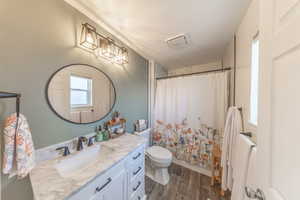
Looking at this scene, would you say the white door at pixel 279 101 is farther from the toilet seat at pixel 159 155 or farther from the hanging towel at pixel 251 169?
the toilet seat at pixel 159 155

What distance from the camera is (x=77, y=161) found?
3.52 ft

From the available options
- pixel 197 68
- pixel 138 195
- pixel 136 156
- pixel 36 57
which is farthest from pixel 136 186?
pixel 197 68

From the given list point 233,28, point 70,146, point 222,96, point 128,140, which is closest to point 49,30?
point 70,146

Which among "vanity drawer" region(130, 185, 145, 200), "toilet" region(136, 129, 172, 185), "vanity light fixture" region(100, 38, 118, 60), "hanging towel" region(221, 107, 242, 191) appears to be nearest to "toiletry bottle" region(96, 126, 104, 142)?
"vanity drawer" region(130, 185, 145, 200)

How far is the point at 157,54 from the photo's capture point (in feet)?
7.27

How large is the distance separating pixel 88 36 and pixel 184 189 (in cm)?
243

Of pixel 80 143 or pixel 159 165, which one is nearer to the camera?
pixel 80 143

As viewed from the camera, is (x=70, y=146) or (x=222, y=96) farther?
(x=222, y=96)

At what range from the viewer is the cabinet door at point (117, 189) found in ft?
2.94

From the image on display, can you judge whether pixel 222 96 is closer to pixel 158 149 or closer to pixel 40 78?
pixel 158 149

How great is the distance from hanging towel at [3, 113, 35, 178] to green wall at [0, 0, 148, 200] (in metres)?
0.13

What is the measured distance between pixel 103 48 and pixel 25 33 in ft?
2.27

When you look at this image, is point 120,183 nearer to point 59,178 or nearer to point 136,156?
point 136,156

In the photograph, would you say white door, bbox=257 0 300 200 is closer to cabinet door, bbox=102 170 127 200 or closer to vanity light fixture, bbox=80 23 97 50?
cabinet door, bbox=102 170 127 200
